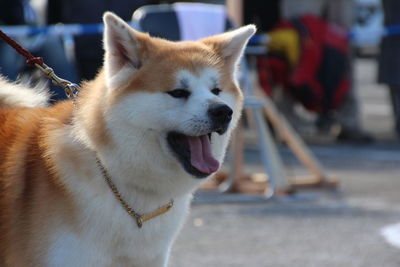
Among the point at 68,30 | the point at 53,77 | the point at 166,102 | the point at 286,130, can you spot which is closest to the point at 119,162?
the point at 166,102

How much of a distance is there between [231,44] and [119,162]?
791mm

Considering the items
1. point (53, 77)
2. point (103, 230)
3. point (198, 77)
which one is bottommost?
point (103, 230)

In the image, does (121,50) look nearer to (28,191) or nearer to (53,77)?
(53,77)

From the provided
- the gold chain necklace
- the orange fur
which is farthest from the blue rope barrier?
the gold chain necklace

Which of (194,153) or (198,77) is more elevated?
(198,77)

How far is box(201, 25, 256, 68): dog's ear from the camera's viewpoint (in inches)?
165

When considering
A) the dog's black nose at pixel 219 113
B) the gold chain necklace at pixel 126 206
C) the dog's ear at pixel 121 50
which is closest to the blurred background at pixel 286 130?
the dog's ear at pixel 121 50

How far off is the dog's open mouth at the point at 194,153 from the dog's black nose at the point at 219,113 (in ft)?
0.37

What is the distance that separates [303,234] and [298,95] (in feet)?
14.7

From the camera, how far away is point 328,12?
1066 cm

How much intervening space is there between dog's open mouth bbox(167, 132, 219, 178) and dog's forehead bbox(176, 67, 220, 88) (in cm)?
20

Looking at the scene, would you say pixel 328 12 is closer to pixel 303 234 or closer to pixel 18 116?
pixel 303 234

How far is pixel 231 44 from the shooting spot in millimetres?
4227

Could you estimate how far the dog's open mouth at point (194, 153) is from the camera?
3.83 metres
